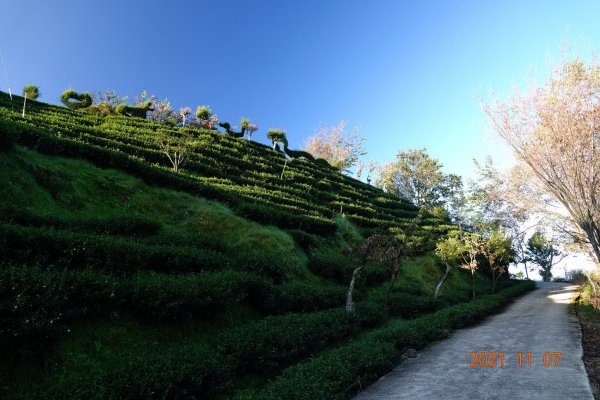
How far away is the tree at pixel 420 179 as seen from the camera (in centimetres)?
5447

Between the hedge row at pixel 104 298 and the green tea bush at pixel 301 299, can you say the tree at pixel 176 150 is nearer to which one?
the green tea bush at pixel 301 299

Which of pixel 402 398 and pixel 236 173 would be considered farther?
pixel 236 173

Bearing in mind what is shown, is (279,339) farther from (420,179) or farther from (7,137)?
(420,179)

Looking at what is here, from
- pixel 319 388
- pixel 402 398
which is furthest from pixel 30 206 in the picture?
pixel 402 398

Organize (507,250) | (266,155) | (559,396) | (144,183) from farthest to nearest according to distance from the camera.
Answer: (266,155), (507,250), (144,183), (559,396)

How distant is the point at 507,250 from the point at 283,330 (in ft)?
76.9

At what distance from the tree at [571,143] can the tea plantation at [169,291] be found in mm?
6357

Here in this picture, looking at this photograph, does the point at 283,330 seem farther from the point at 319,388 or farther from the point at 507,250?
the point at 507,250

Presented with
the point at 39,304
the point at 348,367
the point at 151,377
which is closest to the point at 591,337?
the point at 348,367

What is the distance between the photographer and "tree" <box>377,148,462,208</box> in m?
54.5

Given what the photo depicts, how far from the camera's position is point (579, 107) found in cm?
1138

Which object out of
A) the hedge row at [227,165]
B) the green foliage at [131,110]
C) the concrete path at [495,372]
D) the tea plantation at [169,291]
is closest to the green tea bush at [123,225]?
the tea plantation at [169,291]

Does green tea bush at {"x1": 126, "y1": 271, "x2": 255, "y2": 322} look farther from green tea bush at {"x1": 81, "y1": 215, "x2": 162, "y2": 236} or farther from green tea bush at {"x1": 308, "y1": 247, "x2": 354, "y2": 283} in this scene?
green tea bush at {"x1": 308, "y1": 247, "x2": 354, "y2": 283}
